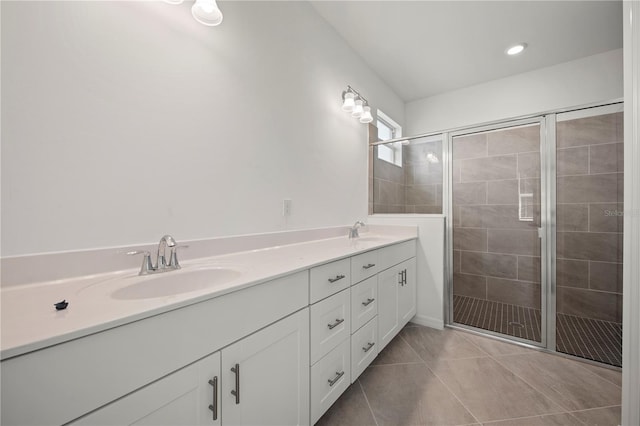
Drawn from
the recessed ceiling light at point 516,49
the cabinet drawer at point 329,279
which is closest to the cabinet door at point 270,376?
the cabinet drawer at point 329,279

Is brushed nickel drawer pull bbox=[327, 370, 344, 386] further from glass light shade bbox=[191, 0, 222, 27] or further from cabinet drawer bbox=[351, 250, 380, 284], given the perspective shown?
glass light shade bbox=[191, 0, 222, 27]

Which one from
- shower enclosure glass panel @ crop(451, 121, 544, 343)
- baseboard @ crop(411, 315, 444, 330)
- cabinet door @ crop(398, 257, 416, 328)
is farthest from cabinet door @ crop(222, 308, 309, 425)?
shower enclosure glass panel @ crop(451, 121, 544, 343)

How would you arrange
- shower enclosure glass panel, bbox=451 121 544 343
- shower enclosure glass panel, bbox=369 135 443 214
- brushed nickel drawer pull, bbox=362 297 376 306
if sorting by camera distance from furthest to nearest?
1. shower enclosure glass panel, bbox=369 135 443 214
2. shower enclosure glass panel, bbox=451 121 544 343
3. brushed nickel drawer pull, bbox=362 297 376 306

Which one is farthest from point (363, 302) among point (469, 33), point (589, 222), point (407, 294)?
point (469, 33)

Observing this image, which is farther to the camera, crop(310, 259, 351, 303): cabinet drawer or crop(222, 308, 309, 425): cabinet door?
crop(310, 259, 351, 303): cabinet drawer

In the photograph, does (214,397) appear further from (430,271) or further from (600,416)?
(430,271)

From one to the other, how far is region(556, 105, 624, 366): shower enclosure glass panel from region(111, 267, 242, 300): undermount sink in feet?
7.88

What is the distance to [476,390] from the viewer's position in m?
1.43

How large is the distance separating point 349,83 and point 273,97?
1.07 metres

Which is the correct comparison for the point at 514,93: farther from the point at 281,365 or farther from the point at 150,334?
the point at 150,334

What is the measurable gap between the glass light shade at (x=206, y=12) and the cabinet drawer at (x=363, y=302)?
143 cm

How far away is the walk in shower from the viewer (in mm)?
1854

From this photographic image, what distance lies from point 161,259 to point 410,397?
4.81ft

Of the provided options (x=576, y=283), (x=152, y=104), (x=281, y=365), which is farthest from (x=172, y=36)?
(x=576, y=283)
